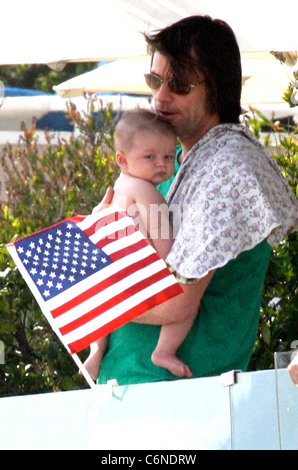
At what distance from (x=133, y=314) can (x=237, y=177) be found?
1.70 feet

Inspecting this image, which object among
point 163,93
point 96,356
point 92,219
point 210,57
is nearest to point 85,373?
point 96,356

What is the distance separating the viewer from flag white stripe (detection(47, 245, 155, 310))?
332 cm

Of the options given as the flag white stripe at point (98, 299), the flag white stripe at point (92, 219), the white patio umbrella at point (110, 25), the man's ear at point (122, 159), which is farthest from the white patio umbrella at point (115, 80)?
the flag white stripe at point (98, 299)

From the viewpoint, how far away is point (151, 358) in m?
3.26

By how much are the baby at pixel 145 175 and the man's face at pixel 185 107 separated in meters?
0.04

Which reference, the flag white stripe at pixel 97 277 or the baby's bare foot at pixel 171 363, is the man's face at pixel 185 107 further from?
the baby's bare foot at pixel 171 363

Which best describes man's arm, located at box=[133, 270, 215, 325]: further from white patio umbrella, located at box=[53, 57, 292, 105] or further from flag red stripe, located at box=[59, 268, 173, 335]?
white patio umbrella, located at box=[53, 57, 292, 105]

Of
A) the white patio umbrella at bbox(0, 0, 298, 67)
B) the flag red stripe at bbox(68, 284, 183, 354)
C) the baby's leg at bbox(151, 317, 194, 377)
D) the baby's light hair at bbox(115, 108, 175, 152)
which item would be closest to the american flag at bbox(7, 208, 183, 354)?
the flag red stripe at bbox(68, 284, 183, 354)

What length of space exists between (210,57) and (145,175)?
1.44 ft

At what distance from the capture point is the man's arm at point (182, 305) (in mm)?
3162

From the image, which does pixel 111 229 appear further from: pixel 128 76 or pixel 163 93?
pixel 128 76
